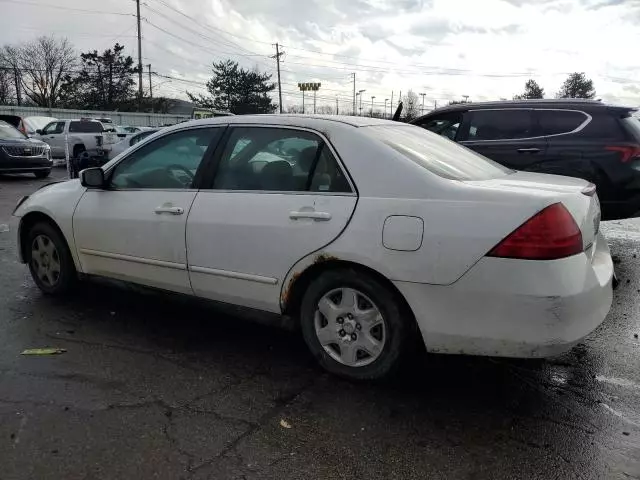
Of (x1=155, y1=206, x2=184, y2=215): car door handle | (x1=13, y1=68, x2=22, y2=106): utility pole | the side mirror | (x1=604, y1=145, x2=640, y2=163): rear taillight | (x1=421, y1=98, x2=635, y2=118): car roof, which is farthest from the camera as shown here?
(x1=13, y1=68, x2=22, y2=106): utility pole

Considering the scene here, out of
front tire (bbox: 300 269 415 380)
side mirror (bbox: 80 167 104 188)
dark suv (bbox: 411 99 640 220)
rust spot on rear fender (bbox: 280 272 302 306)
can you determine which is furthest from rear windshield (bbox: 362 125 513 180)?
dark suv (bbox: 411 99 640 220)

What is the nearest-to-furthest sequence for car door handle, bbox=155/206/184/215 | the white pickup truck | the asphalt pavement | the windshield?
the asphalt pavement, car door handle, bbox=155/206/184/215, the windshield, the white pickup truck

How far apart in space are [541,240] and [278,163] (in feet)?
5.34

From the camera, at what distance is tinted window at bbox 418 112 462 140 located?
7047 millimetres

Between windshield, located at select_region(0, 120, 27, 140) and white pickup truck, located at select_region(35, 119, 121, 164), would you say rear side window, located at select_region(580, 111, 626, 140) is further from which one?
white pickup truck, located at select_region(35, 119, 121, 164)

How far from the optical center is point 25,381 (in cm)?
320

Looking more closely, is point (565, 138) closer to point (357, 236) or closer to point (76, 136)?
point (357, 236)

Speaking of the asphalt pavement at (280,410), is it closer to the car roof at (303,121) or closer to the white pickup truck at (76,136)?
the car roof at (303,121)

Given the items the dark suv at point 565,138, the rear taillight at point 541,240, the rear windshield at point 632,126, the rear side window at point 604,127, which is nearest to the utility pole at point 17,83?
the dark suv at point 565,138

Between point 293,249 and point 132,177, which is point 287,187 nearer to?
point 293,249

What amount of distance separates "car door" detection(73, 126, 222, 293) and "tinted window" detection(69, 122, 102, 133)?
18531 mm

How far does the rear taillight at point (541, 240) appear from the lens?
2.57 meters

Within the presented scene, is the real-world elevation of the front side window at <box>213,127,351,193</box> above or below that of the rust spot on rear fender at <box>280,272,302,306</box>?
above

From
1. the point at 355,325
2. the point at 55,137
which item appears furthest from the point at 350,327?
the point at 55,137
